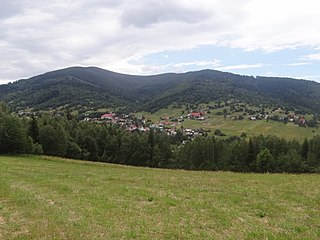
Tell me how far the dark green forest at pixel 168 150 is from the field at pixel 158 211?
6058 centimetres

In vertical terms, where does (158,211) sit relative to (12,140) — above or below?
above

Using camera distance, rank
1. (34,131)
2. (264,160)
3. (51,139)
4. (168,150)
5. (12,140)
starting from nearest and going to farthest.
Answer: (12,140), (51,139), (34,131), (264,160), (168,150)

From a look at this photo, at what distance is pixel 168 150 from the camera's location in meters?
106

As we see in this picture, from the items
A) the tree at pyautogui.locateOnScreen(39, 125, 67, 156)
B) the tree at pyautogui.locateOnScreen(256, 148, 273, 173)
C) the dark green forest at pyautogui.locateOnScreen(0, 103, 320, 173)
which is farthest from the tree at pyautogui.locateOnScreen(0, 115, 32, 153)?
the tree at pyautogui.locateOnScreen(256, 148, 273, 173)

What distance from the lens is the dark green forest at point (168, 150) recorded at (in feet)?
272

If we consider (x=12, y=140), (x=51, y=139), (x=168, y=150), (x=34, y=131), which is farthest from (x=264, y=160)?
(x=12, y=140)

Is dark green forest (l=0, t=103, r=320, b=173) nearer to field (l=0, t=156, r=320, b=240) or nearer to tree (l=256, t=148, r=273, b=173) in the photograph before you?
tree (l=256, t=148, r=273, b=173)

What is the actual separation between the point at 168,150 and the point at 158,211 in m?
90.2

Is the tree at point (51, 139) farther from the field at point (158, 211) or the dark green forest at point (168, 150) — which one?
the field at point (158, 211)

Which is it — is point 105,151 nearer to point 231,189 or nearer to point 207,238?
point 231,189

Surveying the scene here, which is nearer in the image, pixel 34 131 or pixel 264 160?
pixel 34 131

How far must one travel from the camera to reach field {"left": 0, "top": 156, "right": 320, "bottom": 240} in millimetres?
12867

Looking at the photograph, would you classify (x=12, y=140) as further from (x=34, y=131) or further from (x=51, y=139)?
(x=34, y=131)

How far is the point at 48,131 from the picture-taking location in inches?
3206
